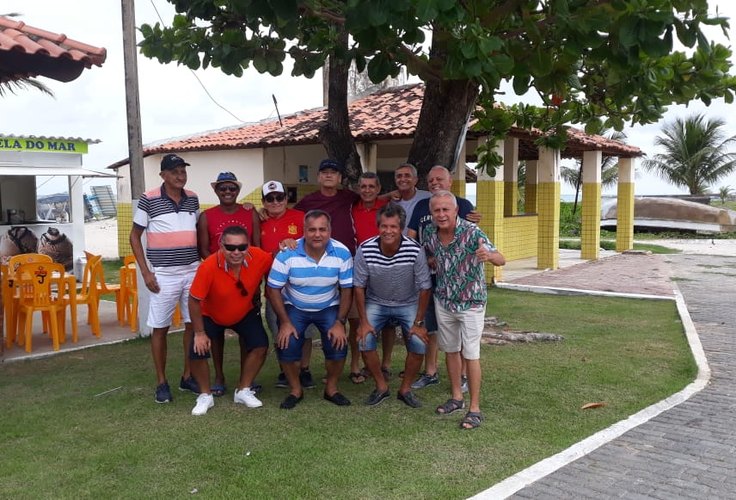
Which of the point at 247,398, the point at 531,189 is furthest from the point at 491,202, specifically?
the point at 247,398

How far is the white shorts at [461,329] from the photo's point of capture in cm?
481

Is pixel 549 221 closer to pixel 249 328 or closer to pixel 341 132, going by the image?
pixel 341 132

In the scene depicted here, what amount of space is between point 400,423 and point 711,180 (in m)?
39.5

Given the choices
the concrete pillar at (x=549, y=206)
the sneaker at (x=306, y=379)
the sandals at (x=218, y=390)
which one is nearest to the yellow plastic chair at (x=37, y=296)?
the sandals at (x=218, y=390)

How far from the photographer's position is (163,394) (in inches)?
211

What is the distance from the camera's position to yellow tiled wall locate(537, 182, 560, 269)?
15.7 m

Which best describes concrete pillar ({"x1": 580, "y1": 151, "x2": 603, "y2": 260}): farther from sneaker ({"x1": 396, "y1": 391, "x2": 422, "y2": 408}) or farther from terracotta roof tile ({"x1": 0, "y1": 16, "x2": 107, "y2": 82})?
terracotta roof tile ({"x1": 0, "y1": 16, "x2": 107, "y2": 82})

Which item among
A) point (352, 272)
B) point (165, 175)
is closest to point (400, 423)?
point (352, 272)

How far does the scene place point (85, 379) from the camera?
6.17 meters

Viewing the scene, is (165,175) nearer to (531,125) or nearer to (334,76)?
(334,76)

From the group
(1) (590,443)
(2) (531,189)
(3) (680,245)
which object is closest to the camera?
(1) (590,443)

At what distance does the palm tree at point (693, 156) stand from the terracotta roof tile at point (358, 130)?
73.7 feet

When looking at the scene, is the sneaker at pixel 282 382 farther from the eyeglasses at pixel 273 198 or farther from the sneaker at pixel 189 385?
the eyeglasses at pixel 273 198

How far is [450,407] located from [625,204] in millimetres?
17027
